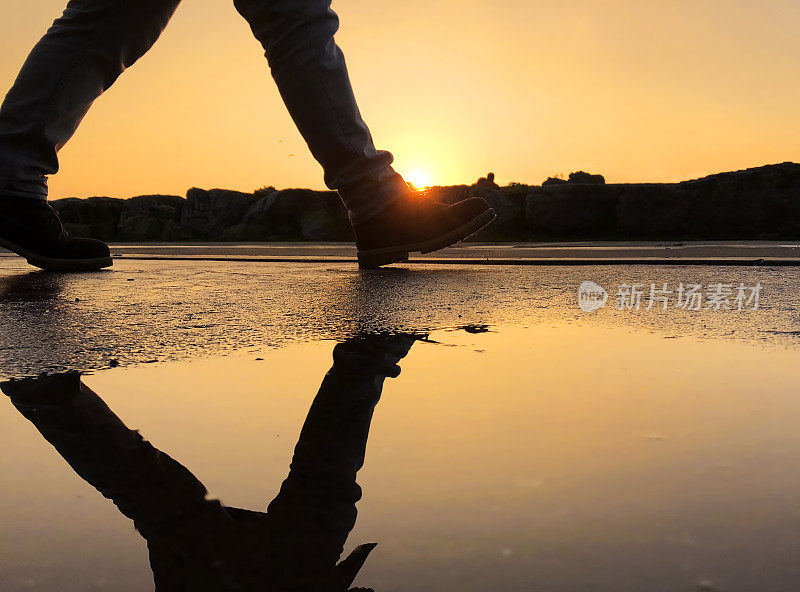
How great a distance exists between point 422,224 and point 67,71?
48.6 inches

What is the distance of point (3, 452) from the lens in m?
0.83

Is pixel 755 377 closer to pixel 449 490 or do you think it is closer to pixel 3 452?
pixel 449 490

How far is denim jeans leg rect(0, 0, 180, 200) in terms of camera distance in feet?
8.43

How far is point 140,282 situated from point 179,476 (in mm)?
2230

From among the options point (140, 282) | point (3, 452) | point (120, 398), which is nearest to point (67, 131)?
point (140, 282)

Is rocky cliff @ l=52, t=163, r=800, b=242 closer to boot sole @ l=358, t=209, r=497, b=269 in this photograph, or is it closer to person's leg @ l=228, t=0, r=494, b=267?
boot sole @ l=358, t=209, r=497, b=269

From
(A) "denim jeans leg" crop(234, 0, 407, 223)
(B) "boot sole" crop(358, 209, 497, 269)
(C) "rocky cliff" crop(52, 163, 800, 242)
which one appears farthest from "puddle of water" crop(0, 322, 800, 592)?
(C) "rocky cliff" crop(52, 163, 800, 242)

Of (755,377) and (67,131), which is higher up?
(67,131)

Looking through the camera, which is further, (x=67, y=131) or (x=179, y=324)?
(x=67, y=131)

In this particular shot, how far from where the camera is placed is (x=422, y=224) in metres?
2.88

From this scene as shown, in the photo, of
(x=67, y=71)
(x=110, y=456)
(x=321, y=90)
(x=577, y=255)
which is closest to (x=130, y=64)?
(x=67, y=71)

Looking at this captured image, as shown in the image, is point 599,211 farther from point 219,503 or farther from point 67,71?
point 219,503

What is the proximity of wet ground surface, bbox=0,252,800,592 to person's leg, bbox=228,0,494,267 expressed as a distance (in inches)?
36.1

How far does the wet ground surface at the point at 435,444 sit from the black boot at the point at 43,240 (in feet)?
3.81
